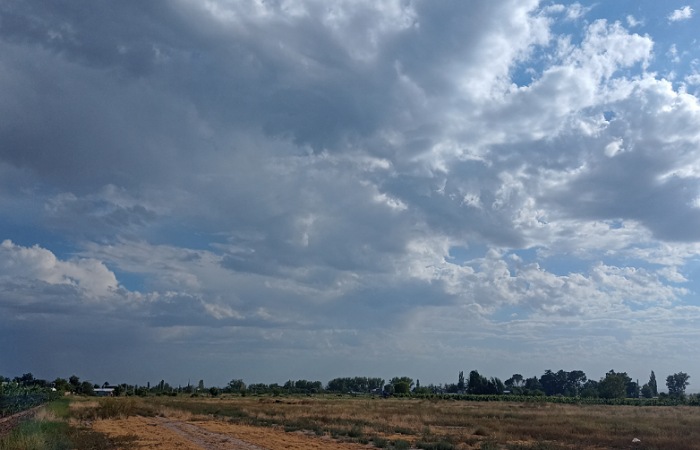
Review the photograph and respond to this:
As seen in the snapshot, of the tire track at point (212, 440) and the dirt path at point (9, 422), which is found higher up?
the dirt path at point (9, 422)

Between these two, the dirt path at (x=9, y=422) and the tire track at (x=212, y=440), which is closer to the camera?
the tire track at (x=212, y=440)

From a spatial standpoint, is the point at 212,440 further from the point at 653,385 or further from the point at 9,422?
the point at 653,385

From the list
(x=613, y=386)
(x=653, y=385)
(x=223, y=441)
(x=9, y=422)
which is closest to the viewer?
(x=223, y=441)

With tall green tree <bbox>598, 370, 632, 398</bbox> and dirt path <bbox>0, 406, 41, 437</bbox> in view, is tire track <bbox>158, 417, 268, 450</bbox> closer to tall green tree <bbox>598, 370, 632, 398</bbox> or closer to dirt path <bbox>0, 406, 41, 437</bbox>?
dirt path <bbox>0, 406, 41, 437</bbox>

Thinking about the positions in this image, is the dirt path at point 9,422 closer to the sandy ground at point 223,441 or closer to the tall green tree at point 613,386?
the sandy ground at point 223,441

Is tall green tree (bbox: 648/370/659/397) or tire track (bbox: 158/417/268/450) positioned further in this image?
tall green tree (bbox: 648/370/659/397)

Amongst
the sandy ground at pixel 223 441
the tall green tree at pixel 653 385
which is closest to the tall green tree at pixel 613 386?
the tall green tree at pixel 653 385

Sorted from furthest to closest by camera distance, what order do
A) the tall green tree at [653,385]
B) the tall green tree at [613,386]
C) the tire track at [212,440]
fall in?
1. the tall green tree at [653,385]
2. the tall green tree at [613,386]
3. the tire track at [212,440]

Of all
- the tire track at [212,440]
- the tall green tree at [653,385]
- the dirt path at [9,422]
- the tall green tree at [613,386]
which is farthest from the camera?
the tall green tree at [653,385]

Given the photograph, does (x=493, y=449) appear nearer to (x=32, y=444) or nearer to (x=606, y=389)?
(x=32, y=444)

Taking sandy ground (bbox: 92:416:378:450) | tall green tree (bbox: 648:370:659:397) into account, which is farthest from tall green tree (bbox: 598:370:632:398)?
sandy ground (bbox: 92:416:378:450)

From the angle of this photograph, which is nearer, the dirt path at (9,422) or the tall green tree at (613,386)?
the dirt path at (9,422)

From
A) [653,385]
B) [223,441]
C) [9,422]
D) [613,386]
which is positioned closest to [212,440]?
[223,441]

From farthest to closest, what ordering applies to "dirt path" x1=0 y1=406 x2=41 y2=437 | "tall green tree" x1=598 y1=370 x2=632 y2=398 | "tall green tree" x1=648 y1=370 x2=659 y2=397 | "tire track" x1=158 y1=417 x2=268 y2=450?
"tall green tree" x1=648 y1=370 x2=659 y2=397
"tall green tree" x1=598 y1=370 x2=632 y2=398
"dirt path" x1=0 y1=406 x2=41 y2=437
"tire track" x1=158 y1=417 x2=268 y2=450
